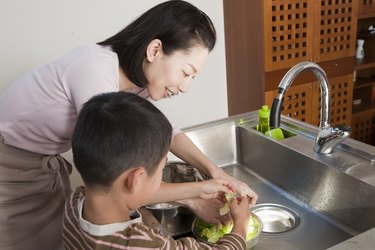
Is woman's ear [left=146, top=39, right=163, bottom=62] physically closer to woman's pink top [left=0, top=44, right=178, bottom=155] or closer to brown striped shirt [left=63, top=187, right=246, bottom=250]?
woman's pink top [left=0, top=44, right=178, bottom=155]

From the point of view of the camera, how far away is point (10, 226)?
105 centimetres

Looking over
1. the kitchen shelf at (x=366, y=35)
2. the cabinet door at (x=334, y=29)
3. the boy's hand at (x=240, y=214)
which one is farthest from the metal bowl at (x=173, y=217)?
the kitchen shelf at (x=366, y=35)

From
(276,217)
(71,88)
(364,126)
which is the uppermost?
(71,88)

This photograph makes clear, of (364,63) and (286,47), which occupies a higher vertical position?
(286,47)

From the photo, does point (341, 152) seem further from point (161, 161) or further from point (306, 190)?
point (161, 161)

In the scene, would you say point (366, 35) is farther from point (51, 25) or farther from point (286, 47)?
point (51, 25)

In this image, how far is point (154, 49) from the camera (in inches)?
37.5

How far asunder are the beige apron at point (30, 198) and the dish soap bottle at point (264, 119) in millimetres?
689

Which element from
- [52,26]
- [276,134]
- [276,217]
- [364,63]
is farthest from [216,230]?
[364,63]

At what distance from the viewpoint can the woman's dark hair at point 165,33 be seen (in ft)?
3.07

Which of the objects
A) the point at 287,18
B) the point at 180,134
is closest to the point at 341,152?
the point at 180,134

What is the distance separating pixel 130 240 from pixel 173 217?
39cm

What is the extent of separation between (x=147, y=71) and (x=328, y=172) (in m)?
0.58

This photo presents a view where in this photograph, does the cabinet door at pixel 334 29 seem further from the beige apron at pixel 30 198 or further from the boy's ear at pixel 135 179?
the boy's ear at pixel 135 179
